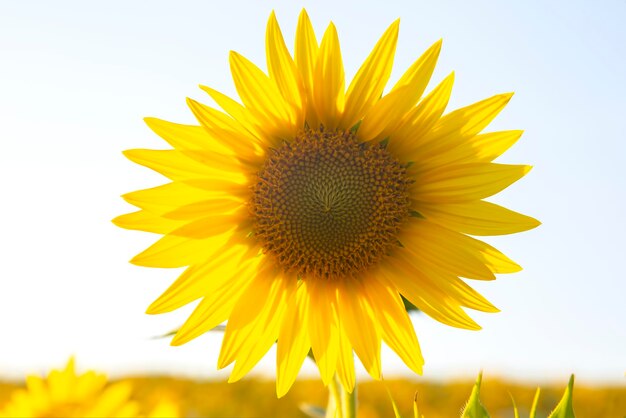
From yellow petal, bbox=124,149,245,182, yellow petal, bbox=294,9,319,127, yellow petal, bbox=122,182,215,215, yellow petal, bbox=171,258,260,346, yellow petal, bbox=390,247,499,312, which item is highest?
yellow petal, bbox=294,9,319,127

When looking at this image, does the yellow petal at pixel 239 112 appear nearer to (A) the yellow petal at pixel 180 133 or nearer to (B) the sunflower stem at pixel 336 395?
(A) the yellow petal at pixel 180 133

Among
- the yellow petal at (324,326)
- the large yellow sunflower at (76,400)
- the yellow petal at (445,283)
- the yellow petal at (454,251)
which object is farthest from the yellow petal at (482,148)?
the large yellow sunflower at (76,400)

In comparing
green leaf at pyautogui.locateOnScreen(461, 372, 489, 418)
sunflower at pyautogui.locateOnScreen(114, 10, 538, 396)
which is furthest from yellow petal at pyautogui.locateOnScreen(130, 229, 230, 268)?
green leaf at pyautogui.locateOnScreen(461, 372, 489, 418)

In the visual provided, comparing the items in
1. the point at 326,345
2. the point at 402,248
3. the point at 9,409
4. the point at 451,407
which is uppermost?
the point at 9,409

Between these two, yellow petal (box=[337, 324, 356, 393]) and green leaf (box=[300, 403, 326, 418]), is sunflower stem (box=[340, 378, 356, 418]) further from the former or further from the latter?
green leaf (box=[300, 403, 326, 418])

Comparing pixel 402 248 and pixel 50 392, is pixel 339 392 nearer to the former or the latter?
pixel 402 248

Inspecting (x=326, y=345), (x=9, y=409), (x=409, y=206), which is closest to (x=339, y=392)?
(x=326, y=345)
